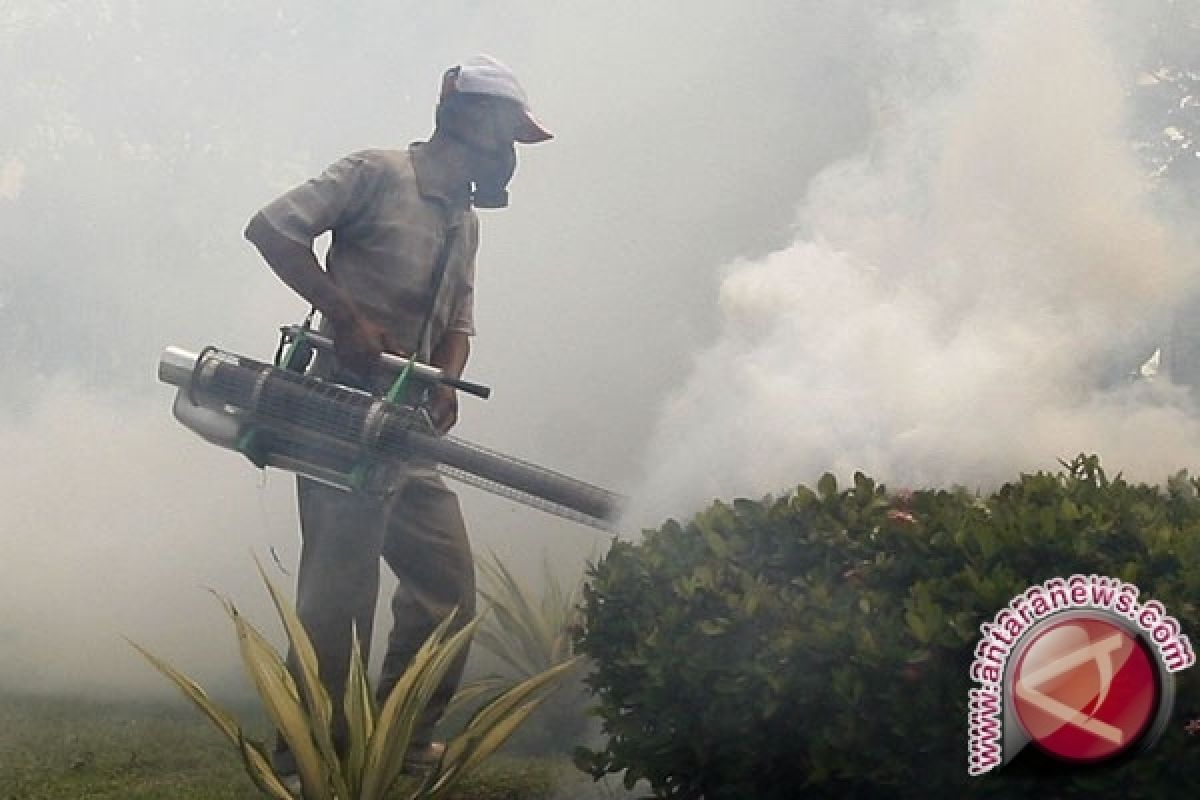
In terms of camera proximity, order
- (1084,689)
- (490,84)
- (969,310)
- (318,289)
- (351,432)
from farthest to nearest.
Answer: (969,310), (490,84), (318,289), (351,432), (1084,689)

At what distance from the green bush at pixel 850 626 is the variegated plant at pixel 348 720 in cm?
44

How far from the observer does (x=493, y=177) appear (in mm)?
4719

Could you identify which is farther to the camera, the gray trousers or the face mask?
the face mask

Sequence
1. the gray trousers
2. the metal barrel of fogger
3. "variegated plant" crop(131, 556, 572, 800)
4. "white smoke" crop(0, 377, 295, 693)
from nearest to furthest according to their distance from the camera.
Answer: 1. "variegated plant" crop(131, 556, 572, 800)
2. the metal barrel of fogger
3. the gray trousers
4. "white smoke" crop(0, 377, 295, 693)

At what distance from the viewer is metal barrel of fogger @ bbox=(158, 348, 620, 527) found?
4090 millimetres

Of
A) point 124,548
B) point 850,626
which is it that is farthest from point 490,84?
point 124,548

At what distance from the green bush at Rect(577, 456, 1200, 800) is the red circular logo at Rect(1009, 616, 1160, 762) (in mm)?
63

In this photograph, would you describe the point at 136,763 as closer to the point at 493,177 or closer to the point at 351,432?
the point at 351,432

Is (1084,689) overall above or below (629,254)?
below

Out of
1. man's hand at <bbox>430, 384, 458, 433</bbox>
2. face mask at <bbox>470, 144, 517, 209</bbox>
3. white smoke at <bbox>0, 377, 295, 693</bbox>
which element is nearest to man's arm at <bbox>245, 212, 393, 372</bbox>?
man's hand at <bbox>430, 384, 458, 433</bbox>

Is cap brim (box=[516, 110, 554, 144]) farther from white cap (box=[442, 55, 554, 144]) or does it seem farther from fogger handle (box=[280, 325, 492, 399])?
fogger handle (box=[280, 325, 492, 399])

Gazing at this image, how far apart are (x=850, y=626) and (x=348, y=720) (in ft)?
5.51

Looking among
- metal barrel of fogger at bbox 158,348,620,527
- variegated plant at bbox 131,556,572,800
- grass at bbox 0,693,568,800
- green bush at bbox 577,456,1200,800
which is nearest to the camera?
green bush at bbox 577,456,1200,800

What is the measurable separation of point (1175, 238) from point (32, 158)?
51.8 ft
